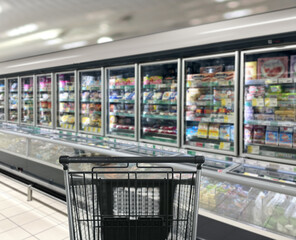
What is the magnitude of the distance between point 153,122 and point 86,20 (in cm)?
185

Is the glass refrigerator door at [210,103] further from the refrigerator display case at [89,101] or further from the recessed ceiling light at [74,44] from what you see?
the refrigerator display case at [89,101]

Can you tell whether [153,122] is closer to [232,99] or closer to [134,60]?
[134,60]

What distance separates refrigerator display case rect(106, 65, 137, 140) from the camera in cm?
419

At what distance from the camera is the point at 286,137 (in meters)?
2.92

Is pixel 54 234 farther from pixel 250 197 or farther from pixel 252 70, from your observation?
pixel 252 70

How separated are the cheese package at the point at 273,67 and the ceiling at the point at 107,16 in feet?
1.93

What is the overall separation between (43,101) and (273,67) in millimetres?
4554

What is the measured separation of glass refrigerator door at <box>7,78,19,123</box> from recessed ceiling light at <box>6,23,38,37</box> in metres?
3.37

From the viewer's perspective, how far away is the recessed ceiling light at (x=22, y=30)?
310cm

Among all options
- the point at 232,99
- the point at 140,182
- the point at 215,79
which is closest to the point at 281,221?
the point at 140,182

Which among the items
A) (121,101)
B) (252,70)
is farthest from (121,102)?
(252,70)

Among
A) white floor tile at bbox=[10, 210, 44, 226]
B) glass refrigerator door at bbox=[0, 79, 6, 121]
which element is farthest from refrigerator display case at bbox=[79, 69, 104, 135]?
glass refrigerator door at bbox=[0, 79, 6, 121]

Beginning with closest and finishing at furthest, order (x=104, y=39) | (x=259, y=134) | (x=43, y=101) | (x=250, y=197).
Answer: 1. (x=250, y=197)
2. (x=259, y=134)
3. (x=104, y=39)
4. (x=43, y=101)

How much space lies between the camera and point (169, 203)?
3.96 ft
